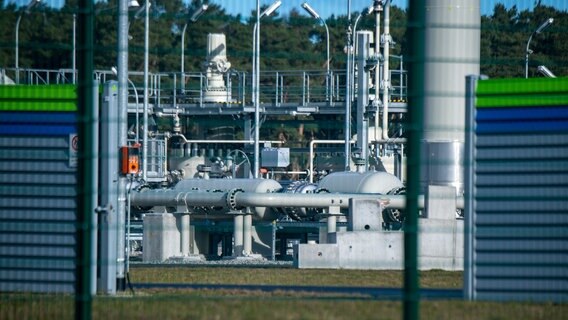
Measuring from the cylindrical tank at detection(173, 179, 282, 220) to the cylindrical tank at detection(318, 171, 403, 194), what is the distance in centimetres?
130

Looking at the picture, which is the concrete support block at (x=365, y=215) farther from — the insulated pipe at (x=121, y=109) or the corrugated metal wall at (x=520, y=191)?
the corrugated metal wall at (x=520, y=191)

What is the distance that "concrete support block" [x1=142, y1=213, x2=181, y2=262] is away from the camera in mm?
22797

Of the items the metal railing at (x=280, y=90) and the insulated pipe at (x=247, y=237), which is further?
the metal railing at (x=280, y=90)

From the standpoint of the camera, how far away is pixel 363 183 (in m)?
26.3

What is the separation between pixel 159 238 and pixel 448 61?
1541cm

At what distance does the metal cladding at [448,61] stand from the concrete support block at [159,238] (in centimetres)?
680

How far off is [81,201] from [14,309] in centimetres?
186

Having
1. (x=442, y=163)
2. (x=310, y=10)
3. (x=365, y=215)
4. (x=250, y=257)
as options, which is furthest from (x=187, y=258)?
(x=310, y=10)

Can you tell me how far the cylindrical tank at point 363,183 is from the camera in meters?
26.3

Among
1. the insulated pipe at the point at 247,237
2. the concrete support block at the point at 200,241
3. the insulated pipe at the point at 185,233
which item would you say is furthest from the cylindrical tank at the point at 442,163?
the concrete support block at the point at 200,241

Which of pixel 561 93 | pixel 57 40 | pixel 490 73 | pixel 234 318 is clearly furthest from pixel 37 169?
pixel 490 73

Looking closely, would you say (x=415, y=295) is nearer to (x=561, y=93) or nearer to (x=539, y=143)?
(x=539, y=143)

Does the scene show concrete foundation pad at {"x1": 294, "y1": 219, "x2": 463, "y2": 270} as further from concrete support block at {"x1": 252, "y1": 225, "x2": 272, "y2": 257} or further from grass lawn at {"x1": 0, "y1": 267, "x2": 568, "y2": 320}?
grass lawn at {"x1": 0, "y1": 267, "x2": 568, "y2": 320}

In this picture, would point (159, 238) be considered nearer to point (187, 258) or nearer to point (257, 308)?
point (187, 258)
